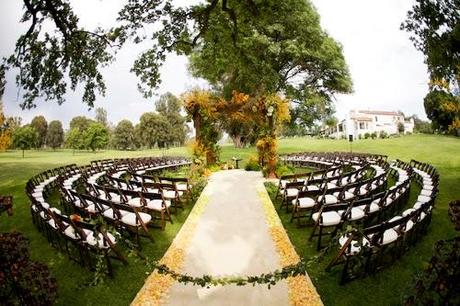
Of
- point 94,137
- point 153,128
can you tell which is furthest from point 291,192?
point 153,128

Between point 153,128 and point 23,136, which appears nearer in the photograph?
point 23,136

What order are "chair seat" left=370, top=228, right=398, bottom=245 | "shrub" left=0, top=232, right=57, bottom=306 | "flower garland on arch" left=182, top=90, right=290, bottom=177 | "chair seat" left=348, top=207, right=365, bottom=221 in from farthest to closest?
"flower garland on arch" left=182, top=90, right=290, bottom=177, "chair seat" left=348, top=207, right=365, bottom=221, "chair seat" left=370, top=228, right=398, bottom=245, "shrub" left=0, top=232, right=57, bottom=306

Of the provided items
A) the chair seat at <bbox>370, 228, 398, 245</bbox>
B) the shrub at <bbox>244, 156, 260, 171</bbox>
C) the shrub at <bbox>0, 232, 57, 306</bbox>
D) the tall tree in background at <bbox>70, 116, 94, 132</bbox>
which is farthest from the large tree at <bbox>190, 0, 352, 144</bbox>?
the tall tree in background at <bbox>70, 116, 94, 132</bbox>

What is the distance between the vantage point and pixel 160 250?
7.66m

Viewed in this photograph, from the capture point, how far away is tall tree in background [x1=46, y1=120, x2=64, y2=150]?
8956 centimetres

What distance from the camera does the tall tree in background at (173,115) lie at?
75.8 metres

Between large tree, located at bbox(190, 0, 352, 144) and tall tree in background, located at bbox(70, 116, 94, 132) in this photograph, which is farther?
tall tree in background, located at bbox(70, 116, 94, 132)

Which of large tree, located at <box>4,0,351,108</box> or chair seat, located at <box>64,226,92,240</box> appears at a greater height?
large tree, located at <box>4,0,351,108</box>

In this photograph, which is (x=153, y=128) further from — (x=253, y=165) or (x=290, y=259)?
(x=290, y=259)

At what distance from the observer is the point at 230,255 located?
23.3 ft

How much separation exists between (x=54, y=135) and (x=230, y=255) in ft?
306

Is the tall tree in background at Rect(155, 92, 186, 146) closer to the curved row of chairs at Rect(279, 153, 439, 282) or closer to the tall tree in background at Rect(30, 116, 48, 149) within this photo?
the tall tree in background at Rect(30, 116, 48, 149)

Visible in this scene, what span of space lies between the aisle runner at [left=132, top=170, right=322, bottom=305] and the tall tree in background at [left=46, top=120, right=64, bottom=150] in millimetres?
87956

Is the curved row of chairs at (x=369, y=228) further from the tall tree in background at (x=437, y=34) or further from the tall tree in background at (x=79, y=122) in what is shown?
the tall tree in background at (x=79, y=122)
